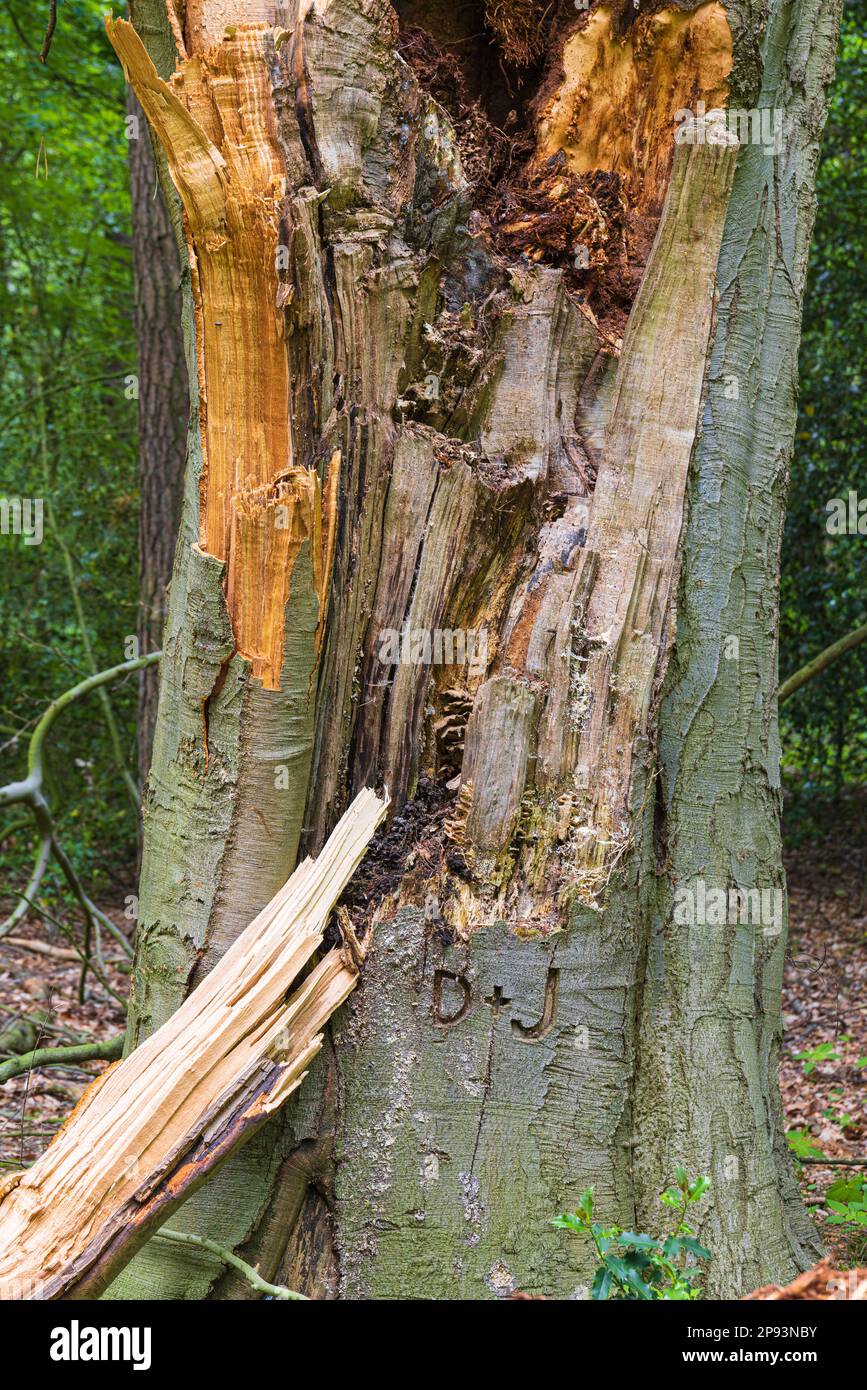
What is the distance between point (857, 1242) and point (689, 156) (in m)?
2.89

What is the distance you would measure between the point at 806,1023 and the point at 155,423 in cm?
472

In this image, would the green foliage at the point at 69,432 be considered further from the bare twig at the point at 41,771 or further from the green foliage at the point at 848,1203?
the green foliage at the point at 848,1203

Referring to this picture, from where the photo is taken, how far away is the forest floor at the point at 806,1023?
3.93 m

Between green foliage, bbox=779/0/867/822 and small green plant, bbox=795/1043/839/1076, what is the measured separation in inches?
118

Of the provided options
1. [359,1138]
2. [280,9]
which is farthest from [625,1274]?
[280,9]

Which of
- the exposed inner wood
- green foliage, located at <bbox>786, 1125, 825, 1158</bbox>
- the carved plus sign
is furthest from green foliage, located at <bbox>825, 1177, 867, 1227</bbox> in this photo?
the exposed inner wood

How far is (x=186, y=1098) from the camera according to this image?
1963 millimetres

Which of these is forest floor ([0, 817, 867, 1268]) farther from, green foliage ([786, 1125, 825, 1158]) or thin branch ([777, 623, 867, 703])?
thin branch ([777, 623, 867, 703])

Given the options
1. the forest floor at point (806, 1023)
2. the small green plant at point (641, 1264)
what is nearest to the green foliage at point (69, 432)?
the forest floor at point (806, 1023)

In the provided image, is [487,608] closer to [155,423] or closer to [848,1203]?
[848,1203]

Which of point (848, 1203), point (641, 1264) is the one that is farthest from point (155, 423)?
point (641, 1264)

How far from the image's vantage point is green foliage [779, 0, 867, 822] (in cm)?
755

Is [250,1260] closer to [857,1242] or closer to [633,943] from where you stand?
[633,943]

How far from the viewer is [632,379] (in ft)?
7.78
